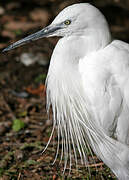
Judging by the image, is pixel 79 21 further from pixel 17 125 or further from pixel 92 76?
pixel 17 125

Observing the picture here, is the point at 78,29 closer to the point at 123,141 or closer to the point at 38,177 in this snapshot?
the point at 123,141

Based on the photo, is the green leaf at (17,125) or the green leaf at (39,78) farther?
the green leaf at (39,78)

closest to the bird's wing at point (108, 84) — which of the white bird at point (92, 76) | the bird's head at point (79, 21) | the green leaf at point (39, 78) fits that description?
the white bird at point (92, 76)

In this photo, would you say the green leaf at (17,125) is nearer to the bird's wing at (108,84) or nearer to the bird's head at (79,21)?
the bird's wing at (108,84)

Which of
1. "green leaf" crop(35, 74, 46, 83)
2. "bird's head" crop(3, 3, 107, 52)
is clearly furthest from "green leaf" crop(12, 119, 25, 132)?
"bird's head" crop(3, 3, 107, 52)

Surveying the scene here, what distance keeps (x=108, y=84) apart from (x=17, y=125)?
4.49 feet

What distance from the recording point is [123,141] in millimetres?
2635

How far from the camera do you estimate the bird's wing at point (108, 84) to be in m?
2.48

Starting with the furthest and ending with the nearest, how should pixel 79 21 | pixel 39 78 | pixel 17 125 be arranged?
pixel 39 78 < pixel 17 125 < pixel 79 21

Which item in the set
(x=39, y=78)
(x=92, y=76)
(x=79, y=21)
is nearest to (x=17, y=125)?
(x=39, y=78)

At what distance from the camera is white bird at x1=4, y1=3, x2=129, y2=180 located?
2471 millimetres

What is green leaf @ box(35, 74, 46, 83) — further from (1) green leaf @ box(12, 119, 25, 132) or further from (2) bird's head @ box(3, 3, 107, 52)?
(2) bird's head @ box(3, 3, 107, 52)

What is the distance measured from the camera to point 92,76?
2.47 metres

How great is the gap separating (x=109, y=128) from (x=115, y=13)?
3.62m
